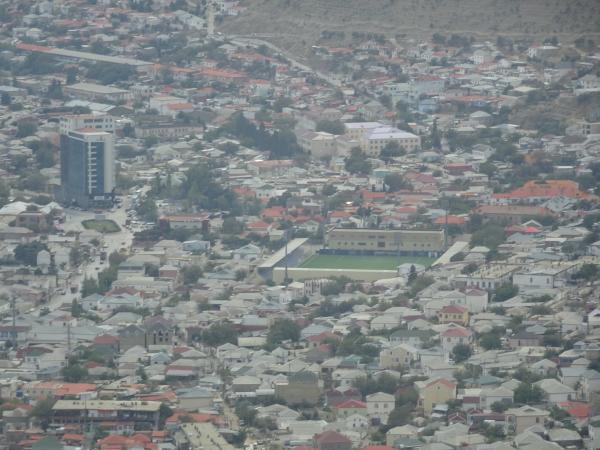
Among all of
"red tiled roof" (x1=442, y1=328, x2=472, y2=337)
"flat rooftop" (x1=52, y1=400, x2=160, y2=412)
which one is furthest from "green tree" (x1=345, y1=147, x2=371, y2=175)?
"flat rooftop" (x1=52, y1=400, x2=160, y2=412)

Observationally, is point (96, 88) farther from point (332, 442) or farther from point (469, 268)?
point (332, 442)

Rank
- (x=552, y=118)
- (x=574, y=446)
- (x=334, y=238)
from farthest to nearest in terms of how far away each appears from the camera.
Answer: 1. (x=552, y=118)
2. (x=334, y=238)
3. (x=574, y=446)

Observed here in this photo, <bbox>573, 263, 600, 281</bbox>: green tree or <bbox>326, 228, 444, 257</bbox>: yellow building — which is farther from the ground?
<bbox>573, 263, 600, 281</bbox>: green tree

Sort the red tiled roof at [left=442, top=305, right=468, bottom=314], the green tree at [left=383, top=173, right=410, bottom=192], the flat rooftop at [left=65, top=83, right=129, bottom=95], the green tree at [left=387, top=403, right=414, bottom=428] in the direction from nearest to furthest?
1. the green tree at [left=387, top=403, right=414, bottom=428]
2. the red tiled roof at [left=442, top=305, right=468, bottom=314]
3. the green tree at [left=383, top=173, right=410, bottom=192]
4. the flat rooftop at [left=65, top=83, right=129, bottom=95]

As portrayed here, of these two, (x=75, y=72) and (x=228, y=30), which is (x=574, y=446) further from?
(x=228, y=30)

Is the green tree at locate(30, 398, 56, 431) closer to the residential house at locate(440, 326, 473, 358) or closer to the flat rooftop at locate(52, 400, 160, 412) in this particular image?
the flat rooftop at locate(52, 400, 160, 412)

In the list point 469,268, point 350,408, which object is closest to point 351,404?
point 350,408

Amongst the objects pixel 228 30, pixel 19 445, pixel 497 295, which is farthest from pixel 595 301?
pixel 228 30
